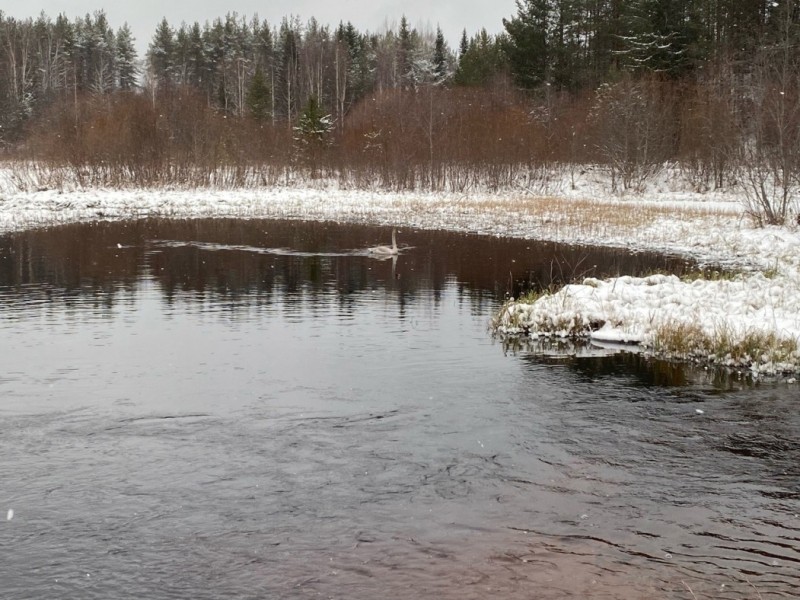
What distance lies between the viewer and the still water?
19.4ft

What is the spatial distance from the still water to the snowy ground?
1130 mm

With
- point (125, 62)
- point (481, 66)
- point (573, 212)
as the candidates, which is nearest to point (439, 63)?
point (481, 66)

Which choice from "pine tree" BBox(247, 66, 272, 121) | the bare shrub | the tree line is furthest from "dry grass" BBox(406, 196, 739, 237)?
"pine tree" BBox(247, 66, 272, 121)

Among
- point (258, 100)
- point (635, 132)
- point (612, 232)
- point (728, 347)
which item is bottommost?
point (728, 347)

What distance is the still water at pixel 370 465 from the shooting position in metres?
5.92

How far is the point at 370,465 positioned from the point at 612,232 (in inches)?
861

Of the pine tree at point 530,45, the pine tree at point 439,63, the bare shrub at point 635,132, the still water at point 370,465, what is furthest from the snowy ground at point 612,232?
the pine tree at point 439,63

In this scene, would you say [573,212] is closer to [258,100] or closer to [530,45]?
[530,45]

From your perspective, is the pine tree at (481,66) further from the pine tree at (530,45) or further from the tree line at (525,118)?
the pine tree at (530,45)

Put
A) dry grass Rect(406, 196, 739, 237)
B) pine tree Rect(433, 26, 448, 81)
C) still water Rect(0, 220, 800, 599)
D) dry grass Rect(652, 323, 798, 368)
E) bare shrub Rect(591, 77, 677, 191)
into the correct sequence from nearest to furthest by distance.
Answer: still water Rect(0, 220, 800, 599)
dry grass Rect(652, 323, 798, 368)
dry grass Rect(406, 196, 739, 237)
bare shrub Rect(591, 77, 677, 191)
pine tree Rect(433, 26, 448, 81)

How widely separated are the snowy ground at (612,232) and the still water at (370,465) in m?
1.13

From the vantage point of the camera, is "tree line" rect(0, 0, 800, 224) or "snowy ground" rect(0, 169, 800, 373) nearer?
"snowy ground" rect(0, 169, 800, 373)

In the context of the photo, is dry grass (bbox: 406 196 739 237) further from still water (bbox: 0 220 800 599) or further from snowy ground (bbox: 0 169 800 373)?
still water (bbox: 0 220 800 599)

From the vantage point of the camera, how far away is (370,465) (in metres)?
7.79
